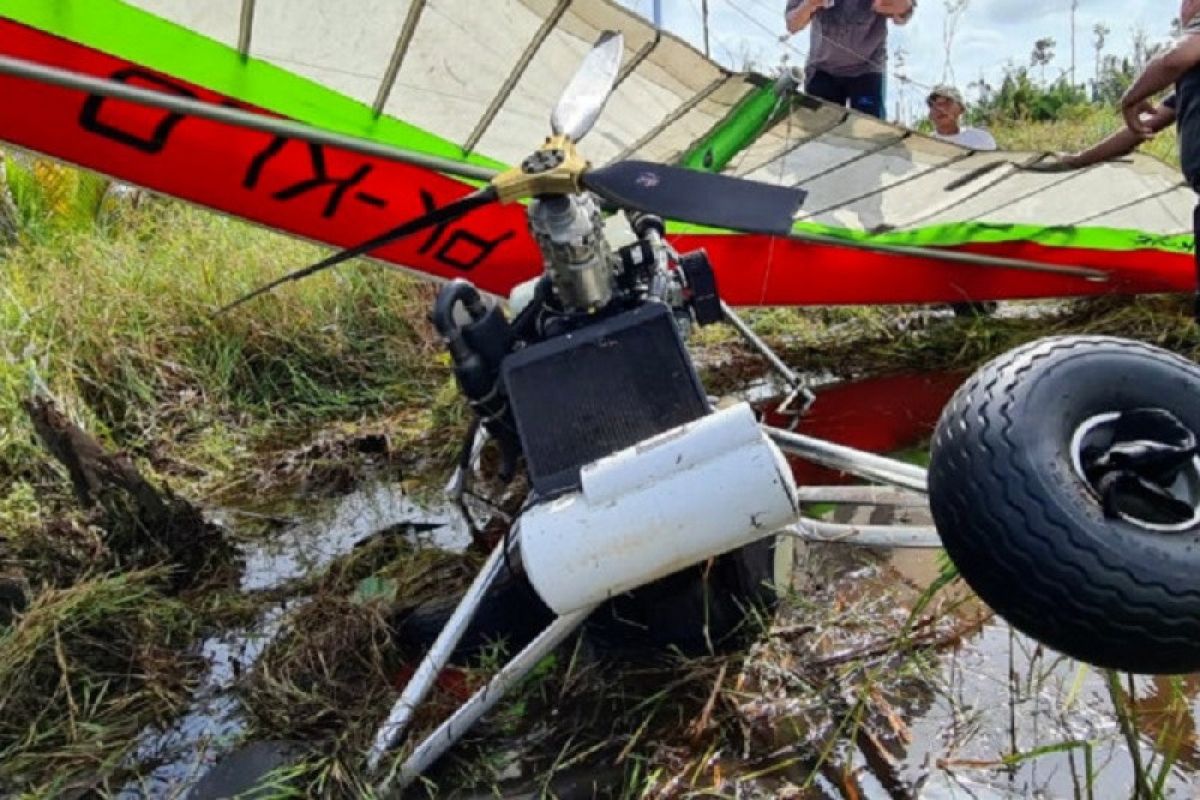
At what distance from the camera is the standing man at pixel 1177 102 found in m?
2.93

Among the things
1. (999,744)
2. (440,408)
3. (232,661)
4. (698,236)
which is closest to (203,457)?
(440,408)

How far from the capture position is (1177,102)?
10.5 ft

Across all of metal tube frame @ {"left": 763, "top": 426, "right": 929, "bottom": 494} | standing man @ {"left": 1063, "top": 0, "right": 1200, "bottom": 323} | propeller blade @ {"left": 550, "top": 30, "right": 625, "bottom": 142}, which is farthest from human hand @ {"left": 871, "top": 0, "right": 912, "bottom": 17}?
metal tube frame @ {"left": 763, "top": 426, "right": 929, "bottom": 494}

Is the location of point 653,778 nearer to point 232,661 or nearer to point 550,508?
point 550,508

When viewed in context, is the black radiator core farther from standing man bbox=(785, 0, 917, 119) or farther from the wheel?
standing man bbox=(785, 0, 917, 119)

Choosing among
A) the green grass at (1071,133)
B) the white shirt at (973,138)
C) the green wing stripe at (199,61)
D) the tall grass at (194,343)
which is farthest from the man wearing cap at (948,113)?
the green wing stripe at (199,61)

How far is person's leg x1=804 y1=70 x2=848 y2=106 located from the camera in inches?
217

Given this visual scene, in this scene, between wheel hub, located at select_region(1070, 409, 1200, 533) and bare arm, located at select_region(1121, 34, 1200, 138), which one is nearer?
wheel hub, located at select_region(1070, 409, 1200, 533)

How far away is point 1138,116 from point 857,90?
239 centimetres

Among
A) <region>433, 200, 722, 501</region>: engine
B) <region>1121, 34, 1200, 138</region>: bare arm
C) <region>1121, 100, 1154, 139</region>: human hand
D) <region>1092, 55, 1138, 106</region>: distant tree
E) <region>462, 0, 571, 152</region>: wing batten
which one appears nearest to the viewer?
<region>433, 200, 722, 501</region>: engine

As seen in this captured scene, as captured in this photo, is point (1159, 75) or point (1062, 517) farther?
point (1159, 75)

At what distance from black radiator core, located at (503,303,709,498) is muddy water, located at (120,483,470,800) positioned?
108 centimetres

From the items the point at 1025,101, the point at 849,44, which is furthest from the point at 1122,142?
the point at 1025,101

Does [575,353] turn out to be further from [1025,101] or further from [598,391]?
[1025,101]
